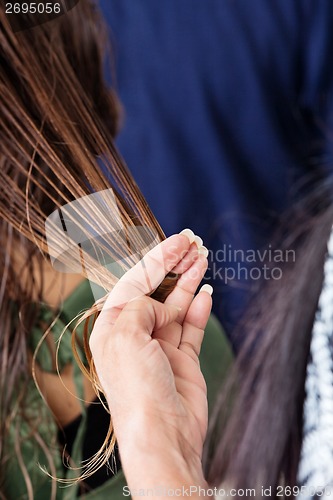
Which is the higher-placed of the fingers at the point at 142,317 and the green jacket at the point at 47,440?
the fingers at the point at 142,317

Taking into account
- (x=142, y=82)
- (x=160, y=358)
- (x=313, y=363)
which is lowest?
(x=313, y=363)

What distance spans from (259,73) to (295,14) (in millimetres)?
57

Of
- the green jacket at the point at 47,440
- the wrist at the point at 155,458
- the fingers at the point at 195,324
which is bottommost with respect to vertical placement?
the green jacket at the point at 47,440

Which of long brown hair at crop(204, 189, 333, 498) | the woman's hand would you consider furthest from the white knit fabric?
the woman's hand

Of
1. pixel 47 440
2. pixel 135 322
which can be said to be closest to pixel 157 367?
pixel 135 322

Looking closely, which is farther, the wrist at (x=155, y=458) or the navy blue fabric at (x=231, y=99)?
the navy blue fabric at (x=231, y=99)

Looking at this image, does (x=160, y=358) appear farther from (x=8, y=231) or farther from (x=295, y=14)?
(x=295, y=14)

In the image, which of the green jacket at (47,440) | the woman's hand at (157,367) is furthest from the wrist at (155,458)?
the green jacket at (47,440)

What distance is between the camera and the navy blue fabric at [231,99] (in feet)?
1.57

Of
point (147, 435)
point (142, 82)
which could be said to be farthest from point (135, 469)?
point (142, 82)

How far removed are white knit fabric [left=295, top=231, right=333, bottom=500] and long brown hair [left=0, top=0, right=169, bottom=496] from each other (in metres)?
0.14

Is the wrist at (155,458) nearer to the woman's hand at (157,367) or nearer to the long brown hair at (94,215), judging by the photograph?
the woman's hand at (157,367)

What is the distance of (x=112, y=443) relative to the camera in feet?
1.30

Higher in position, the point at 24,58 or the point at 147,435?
the point at 24,58
